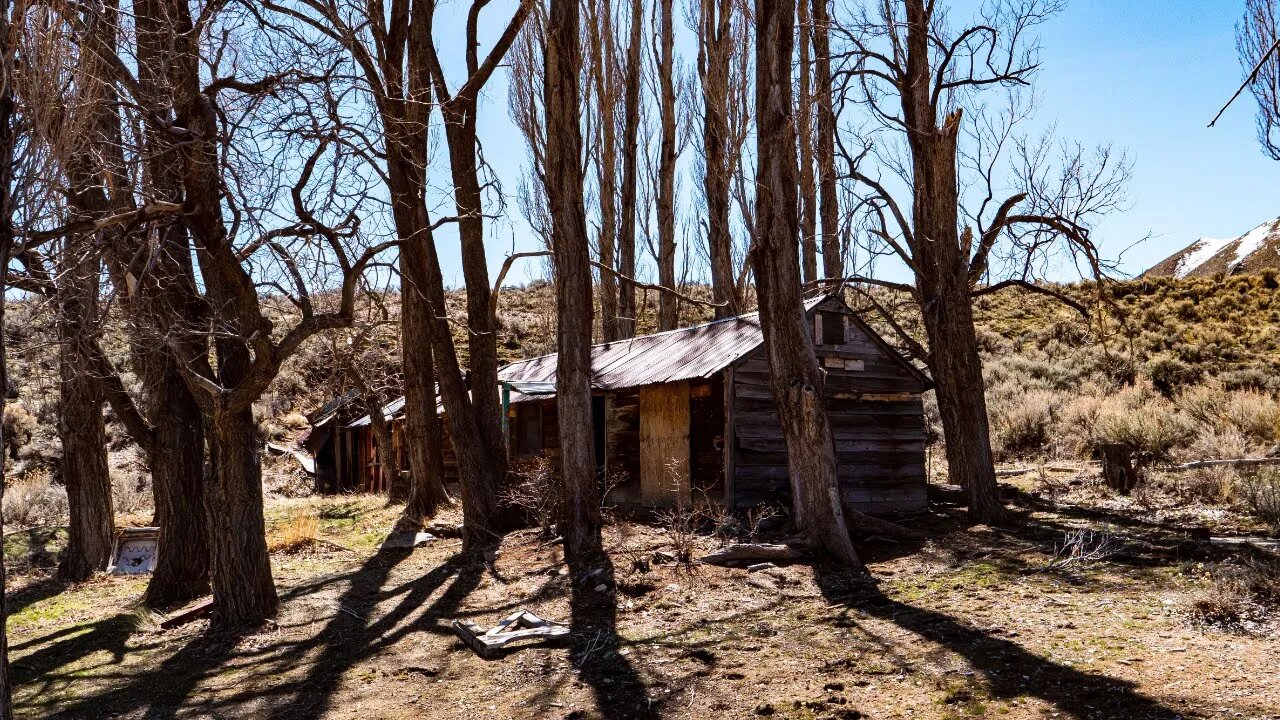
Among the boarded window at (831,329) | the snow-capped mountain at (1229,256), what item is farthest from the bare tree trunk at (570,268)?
the snow-capped mountain at (1229,256)

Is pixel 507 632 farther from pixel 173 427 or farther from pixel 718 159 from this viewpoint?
pixel 718 159

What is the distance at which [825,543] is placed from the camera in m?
10.1

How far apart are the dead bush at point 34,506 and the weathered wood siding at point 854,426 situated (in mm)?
11456

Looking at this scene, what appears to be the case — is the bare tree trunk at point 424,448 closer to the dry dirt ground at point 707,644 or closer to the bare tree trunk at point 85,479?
the dry dirt ground at point 707,644

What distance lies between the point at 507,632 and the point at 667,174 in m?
19.2

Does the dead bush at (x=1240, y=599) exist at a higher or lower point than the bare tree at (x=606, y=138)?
lower

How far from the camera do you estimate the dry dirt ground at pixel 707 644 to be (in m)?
5.90

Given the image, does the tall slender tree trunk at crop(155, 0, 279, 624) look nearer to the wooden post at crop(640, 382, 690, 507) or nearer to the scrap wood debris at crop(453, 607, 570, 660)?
the scrap wood debris at crop(453, 607, 570, 660)

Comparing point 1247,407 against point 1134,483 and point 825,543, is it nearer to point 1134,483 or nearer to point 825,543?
point 1134,483

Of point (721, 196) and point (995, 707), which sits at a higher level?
point (721, 196)

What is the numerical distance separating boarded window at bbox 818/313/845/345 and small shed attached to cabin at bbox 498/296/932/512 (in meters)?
0.01

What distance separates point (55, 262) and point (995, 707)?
7.37 m

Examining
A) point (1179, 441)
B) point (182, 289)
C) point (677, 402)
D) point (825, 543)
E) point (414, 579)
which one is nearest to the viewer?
point (182, 289)

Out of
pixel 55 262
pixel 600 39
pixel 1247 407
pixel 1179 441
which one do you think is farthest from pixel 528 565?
pixel 600 39
